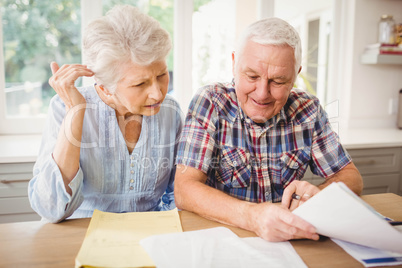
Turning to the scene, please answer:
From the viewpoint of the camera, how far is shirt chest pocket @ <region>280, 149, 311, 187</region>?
137 centimetres

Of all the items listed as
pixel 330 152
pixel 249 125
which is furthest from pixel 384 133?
pixel 249 125

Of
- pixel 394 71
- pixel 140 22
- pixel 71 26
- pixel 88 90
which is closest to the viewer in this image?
pixel 140 22

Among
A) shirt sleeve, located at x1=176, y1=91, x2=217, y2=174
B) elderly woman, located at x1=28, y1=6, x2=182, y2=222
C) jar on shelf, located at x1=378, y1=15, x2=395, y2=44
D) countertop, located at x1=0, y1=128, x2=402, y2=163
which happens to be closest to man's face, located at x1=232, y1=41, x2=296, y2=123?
shirt sleeve, located at x1=176, y1=91, x2=217, y2=174

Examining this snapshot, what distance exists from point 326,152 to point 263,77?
1.41ft

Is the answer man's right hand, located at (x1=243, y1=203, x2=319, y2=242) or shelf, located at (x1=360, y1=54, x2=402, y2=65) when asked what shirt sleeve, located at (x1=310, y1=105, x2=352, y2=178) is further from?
shelf, located at (x1=360, y1=54, x2=402, y2=65)

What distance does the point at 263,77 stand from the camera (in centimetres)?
122

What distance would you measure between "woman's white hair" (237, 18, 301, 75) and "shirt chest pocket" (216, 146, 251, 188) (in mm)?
391

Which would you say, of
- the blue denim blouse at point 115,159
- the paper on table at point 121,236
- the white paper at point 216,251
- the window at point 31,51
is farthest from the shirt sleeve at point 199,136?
the window at point 31,51

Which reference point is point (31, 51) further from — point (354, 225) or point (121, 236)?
point (354, 225)

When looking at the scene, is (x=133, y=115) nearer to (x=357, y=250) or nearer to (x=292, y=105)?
(x=292, y=105)

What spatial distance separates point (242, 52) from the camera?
4.10 feet

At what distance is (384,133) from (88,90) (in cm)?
225

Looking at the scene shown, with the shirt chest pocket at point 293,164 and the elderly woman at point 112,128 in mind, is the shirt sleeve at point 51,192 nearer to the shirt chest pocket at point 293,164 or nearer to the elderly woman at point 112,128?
the elderly woman at point 112,128

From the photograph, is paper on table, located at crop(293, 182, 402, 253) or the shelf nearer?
paper on table, located at crop(293, 182, 402, 253)
